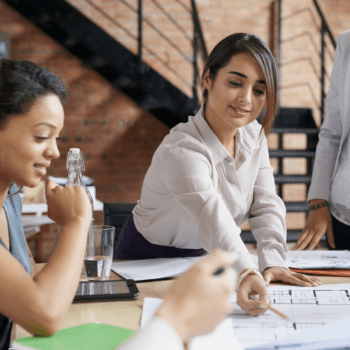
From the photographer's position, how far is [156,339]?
0.41 meters

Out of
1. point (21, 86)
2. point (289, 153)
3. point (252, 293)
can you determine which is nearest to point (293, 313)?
point (252, 293)

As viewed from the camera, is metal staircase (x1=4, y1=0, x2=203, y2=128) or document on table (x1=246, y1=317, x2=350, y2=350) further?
metal staircase (x1=4, y1=0, x2=203, y2=128)

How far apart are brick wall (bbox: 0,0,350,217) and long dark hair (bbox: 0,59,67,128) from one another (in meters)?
3.79

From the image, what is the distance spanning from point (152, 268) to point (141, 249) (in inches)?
9.5

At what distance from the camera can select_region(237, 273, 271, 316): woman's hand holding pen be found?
0.77m

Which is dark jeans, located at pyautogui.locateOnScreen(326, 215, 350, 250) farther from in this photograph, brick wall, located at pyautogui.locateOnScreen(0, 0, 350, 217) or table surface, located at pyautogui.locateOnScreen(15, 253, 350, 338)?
brick wall, located at pyautogui.locateOnScreen(0, 0, 350, 217)

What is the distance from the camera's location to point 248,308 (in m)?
0.79

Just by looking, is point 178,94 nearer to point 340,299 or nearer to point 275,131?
point 275,131

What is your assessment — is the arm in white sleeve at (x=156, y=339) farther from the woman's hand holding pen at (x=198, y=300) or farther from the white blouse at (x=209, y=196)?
the white blouse at (x=209, y=196)

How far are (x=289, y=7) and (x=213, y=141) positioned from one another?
4068 mm

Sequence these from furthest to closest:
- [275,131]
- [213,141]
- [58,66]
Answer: [58,66] → [275,131] → [213,141]

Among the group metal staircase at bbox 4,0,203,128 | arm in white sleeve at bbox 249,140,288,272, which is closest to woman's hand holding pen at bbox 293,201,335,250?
arm in white sleeve at bbox 249,140,288,272

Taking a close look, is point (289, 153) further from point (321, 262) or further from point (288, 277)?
point (288, 277)

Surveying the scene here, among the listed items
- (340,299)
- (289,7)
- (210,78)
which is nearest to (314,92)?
(289,7)
